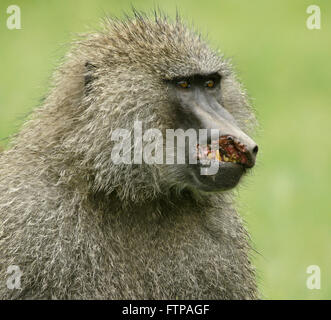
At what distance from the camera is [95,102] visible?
5422mm

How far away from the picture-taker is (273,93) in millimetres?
13609

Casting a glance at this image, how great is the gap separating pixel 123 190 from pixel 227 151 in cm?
63

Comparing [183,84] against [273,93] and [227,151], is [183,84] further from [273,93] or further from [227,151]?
[273,93]

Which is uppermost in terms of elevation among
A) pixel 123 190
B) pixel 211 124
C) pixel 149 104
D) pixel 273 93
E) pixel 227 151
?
pixel 273 93

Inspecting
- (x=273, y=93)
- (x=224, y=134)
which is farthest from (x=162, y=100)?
(x=273, y=93)

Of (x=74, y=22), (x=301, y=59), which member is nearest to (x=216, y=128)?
(x=301, y=59)

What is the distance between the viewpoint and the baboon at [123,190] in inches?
205

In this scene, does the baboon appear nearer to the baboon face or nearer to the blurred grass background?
the baboon face

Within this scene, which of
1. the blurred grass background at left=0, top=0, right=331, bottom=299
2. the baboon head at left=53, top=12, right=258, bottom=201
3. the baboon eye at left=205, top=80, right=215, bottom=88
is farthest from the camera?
the blurred grass background at left=0, top=0, right=331, bottom=299

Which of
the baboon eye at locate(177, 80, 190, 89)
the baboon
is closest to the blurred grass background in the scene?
the baboon

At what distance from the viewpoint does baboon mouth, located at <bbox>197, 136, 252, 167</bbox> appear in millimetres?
5203

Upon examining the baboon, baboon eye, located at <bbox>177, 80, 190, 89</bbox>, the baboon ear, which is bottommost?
the baboon

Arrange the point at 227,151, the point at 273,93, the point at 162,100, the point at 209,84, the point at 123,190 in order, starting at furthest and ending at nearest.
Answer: the point at 273,93, the point at 209,84, the point at 162,100, the point at 123,190, the point at 227,151

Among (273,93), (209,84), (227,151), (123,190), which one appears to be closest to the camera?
(227,151)
